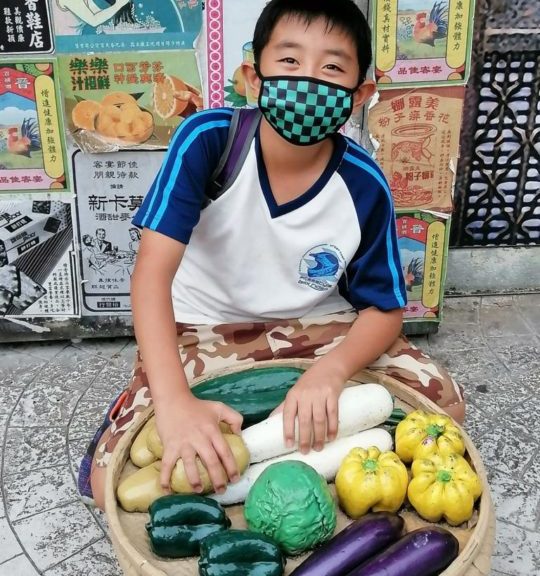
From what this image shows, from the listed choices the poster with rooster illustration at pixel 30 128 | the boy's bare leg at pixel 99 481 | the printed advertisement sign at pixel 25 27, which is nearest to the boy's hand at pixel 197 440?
the boy's bare leg at pixel 99 481

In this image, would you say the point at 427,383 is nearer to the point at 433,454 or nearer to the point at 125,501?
the point at 433,454

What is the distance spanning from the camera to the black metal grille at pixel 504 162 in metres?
3.93

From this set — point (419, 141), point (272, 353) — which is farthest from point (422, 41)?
point (272, 353)

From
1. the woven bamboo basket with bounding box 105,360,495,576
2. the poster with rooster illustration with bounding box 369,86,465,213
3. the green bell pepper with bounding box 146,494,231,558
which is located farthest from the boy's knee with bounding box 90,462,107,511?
the poster with rooster illustration with bounding box 369,86,465,213

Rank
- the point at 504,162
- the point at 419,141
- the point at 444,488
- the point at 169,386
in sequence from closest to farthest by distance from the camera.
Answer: the point at 444,488, the point at 169,386, the point at 419,141, the point at 504,162

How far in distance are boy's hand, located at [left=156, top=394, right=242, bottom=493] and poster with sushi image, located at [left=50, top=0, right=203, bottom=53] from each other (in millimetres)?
1991

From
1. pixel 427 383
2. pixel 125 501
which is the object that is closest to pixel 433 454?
pixel 427 383

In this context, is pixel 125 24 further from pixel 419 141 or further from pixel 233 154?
pixel 419 141

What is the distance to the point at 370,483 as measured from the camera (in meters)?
1.68

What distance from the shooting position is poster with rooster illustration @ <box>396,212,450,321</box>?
3.65 m

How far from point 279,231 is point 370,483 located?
1025 millimetres

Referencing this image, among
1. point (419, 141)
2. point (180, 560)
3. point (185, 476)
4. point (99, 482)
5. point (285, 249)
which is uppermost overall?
point (419, 141)

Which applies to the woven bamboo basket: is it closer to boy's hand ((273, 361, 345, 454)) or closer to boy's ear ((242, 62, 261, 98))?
boy's hand ((273, 361, 345, 454))

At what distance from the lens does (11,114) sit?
11.0ft
